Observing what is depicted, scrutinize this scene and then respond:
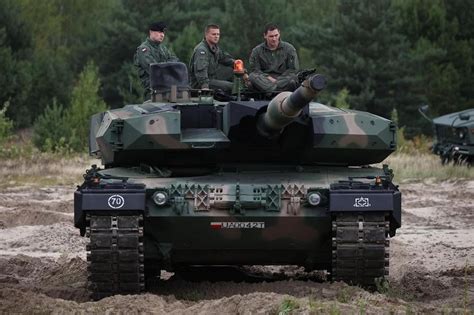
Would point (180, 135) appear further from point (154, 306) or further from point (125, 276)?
point (154, 306)

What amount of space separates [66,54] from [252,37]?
507 inches

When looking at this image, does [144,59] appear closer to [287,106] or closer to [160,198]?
[160,198]

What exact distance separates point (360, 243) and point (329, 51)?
37.1 meters

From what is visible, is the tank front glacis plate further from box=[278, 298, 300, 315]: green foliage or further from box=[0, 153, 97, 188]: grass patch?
box=[0, 153, 97, 188]: grass patch

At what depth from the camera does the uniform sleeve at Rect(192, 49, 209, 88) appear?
12.9 m

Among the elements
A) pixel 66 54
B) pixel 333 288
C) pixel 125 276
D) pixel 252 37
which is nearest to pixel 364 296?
pixel 333 288

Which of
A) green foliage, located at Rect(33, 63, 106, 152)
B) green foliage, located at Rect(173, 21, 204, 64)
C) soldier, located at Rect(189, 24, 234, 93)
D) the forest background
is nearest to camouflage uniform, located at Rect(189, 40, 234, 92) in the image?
soldier, located at Rect(189, 24, 234, 93)

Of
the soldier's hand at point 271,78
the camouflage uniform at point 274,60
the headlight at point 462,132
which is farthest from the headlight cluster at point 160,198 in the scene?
the headlight at point 462,132

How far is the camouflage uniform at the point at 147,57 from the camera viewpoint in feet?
44.0

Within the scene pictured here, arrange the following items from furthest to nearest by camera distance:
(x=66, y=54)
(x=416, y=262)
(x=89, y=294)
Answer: (x=66, y=54) < (x=416, y=262) < (x=89, y=294)

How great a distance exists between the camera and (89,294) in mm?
11023

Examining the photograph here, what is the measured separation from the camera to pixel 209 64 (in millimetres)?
13078

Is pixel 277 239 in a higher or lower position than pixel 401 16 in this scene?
lower

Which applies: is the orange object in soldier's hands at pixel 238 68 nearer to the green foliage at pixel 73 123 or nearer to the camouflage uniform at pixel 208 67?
the camouflage uniform at pixel 208 67
